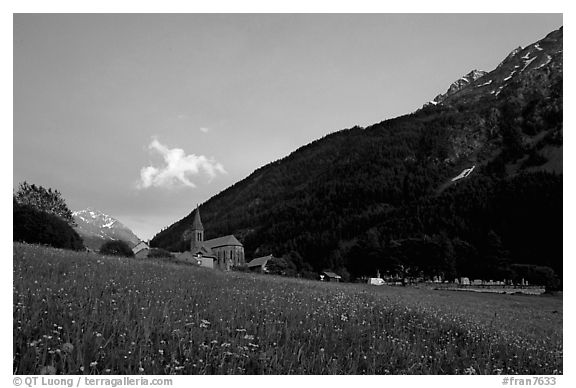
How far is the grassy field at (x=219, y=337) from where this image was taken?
3969 mm

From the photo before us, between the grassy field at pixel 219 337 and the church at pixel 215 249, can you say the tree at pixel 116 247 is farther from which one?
the church at pixel 215 249

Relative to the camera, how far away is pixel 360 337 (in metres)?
5.78

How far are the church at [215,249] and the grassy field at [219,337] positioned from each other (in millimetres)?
94636

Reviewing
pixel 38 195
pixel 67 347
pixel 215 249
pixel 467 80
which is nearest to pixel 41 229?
pixel 38 195

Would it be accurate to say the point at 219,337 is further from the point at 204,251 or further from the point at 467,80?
the point at 204,251

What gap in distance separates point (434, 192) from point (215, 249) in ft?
215

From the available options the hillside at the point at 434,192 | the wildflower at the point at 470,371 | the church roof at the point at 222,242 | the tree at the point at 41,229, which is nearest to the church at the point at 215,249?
the church roof at the point at 222,242

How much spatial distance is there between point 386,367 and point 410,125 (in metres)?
143

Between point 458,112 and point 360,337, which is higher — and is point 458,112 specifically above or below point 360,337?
above

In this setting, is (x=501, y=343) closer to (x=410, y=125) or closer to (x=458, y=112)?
(x=458, y=112)

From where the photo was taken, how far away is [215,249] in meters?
110

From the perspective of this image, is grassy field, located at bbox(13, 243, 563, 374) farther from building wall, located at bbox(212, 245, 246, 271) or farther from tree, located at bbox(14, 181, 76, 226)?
building wall, located at bbox(212, 245, 246, 271)

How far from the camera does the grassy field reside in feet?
13.0
